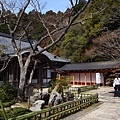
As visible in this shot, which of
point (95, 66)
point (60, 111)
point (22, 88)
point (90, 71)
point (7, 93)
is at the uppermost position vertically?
point (95, 66)

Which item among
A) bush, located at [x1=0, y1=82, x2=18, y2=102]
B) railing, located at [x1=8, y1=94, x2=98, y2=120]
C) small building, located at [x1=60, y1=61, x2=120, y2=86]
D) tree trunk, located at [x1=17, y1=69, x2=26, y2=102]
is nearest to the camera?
railing, located at [x1=8, y1=94, x2=98, y2=120]

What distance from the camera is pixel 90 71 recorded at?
25.1 metres

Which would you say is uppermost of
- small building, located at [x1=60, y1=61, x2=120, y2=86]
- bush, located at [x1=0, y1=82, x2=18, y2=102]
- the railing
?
small building, located at [x1=60, y1=61, x2=120, y2=86]

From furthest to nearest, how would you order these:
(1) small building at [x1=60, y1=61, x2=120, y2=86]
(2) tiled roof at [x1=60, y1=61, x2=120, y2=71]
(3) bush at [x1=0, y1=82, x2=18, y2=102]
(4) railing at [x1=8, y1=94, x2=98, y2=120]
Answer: (1) small building at [x1=60, y1=61, x2=120, y2=86]
(2) tiled roof at [x1=60, y1=61, x2=120, y2=71]
(3) bush at [x1=0, y1=82, x2=18, y2=102]
(4) railing at [x1=8, y1=94, x2=98, y2=120]

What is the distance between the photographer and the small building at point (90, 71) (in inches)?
926

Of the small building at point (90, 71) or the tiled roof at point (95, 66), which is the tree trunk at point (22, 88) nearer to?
the small building at point (90, 71)

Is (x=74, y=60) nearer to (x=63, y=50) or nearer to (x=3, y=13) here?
(x=63, y=50)


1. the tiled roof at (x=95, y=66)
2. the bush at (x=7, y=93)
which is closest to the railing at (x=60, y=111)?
the bush at (x=7, y=93)

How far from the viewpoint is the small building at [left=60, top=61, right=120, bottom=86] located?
926 inches

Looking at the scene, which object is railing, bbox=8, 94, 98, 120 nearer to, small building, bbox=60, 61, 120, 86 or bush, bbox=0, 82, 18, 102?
bush, bbox=0, 82, 18, 102

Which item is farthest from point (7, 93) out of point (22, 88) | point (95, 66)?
point (95, 66)

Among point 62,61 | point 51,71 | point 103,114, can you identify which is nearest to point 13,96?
point 103,114

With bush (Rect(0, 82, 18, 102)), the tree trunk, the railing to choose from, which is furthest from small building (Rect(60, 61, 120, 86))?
the tree trunk

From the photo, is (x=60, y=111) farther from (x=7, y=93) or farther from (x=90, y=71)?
(x=90, y=71)
